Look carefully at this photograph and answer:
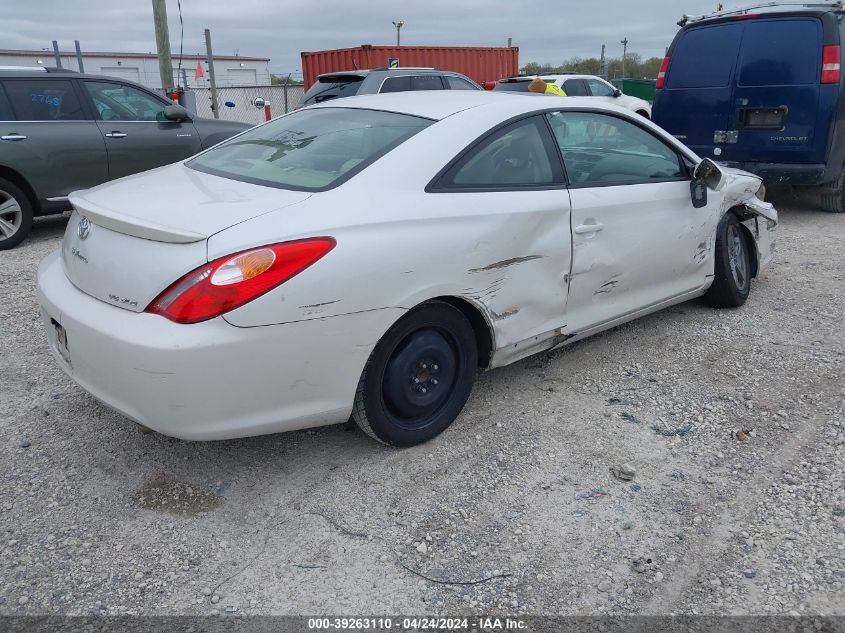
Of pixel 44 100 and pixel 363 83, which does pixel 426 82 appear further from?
pixel 44 100

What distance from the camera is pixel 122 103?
24.4ft

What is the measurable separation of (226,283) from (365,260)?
52 centimetres

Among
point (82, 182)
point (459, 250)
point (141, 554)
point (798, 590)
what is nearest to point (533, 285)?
point (459, 250)

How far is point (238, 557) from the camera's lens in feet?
8.36

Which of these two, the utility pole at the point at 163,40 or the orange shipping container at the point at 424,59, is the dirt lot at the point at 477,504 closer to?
the utility pole at the point at 163,40

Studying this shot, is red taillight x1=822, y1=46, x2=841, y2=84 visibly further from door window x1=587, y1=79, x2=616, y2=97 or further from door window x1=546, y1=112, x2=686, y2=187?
door window x1=587, y1=79, x2=616, y2=97

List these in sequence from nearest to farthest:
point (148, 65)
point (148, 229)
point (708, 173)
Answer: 1. point (148, 229)
2. point (708, 173)
3. point (148, 65)

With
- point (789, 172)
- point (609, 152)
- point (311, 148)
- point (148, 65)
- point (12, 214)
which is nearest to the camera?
point (311, 148)

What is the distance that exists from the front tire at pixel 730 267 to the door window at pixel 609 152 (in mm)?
689

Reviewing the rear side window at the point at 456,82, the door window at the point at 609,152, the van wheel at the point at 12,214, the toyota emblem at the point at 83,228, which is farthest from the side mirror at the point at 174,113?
the door window at the point at 609,152

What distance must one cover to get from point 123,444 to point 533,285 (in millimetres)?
1994

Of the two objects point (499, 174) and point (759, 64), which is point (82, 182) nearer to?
point (499, 174)

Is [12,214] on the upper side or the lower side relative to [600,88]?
lower

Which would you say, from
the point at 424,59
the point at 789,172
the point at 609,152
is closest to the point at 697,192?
the point at 609,152
